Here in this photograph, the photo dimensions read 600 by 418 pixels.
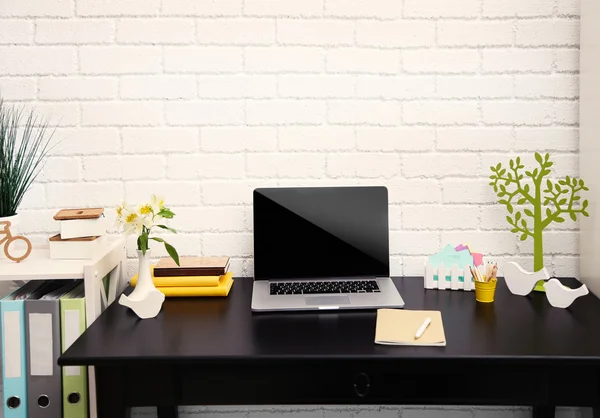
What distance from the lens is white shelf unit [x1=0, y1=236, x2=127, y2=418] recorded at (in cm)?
152

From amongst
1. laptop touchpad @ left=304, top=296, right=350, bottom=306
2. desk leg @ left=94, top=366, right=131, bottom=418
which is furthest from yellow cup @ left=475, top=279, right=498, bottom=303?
desk leg @ left=94, top=366, right=131, bottom=418

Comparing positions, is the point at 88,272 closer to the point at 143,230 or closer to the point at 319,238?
the point at 143,230

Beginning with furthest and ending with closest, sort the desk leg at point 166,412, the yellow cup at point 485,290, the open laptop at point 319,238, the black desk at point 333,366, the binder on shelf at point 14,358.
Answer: the desk leg at point 166,412 < the open laptop at point 319,238 < the yellow cup at point 485,290 < the binder on shelf at point 14,358 < the black desk at point 333,366

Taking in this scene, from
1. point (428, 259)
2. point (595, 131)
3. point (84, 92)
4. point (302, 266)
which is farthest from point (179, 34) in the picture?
point (595, 131)

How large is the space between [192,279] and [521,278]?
0.90 metres

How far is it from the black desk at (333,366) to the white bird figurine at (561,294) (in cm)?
14

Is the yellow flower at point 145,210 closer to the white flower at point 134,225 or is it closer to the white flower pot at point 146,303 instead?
the white flower at point 134,225

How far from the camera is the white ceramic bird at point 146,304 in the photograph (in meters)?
1.47

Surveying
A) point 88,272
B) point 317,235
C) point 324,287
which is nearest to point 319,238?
point 317,235

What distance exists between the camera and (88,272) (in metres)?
1.51

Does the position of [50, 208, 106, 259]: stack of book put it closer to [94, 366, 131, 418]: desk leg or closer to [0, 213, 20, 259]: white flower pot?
[0, 213, 20, 259]: white flower pot

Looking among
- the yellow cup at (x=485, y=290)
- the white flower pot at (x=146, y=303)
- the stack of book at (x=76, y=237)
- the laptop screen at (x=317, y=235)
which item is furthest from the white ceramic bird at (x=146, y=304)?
the yellow cup at (x=485, y=290)

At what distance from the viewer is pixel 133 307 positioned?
4.83ft

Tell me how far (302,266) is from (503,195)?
0.65 meters
